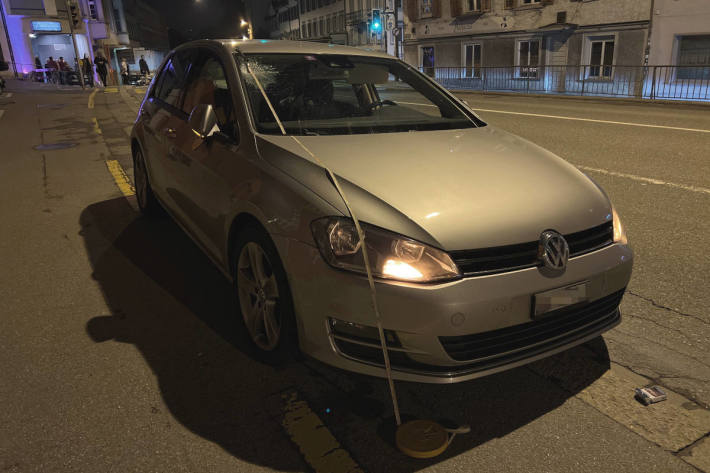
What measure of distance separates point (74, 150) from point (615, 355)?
9747 millimetres

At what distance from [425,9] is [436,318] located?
31916 mm

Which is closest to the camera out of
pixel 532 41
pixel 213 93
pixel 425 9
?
pixel 213 93

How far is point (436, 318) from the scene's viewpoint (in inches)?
83.1

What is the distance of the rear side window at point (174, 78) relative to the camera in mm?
4262

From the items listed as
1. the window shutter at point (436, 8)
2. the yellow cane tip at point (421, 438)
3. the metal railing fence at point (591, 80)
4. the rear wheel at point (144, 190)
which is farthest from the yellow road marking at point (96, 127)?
the window shutter at point (436, 8)

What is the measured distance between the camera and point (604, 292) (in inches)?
96.8

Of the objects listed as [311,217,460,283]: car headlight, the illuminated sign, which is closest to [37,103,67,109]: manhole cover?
[311,217,460,283]: car headlight

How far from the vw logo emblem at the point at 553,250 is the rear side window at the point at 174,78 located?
9.84 feet

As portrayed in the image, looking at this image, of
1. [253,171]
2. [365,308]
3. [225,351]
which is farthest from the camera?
[225,351]

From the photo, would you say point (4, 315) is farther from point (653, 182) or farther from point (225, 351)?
point (653, 182)

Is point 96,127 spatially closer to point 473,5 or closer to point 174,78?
point 174,78

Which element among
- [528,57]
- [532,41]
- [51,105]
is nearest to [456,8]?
[532,41]

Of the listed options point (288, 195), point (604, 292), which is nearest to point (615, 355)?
point (604, 292)

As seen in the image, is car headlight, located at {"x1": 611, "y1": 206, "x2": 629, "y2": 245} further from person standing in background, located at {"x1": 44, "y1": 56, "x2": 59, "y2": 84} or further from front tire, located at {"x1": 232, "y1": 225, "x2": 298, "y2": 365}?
person standing in background, located at {"x1": 44, "y1": 56, "x2": 59, "y2": 84}
